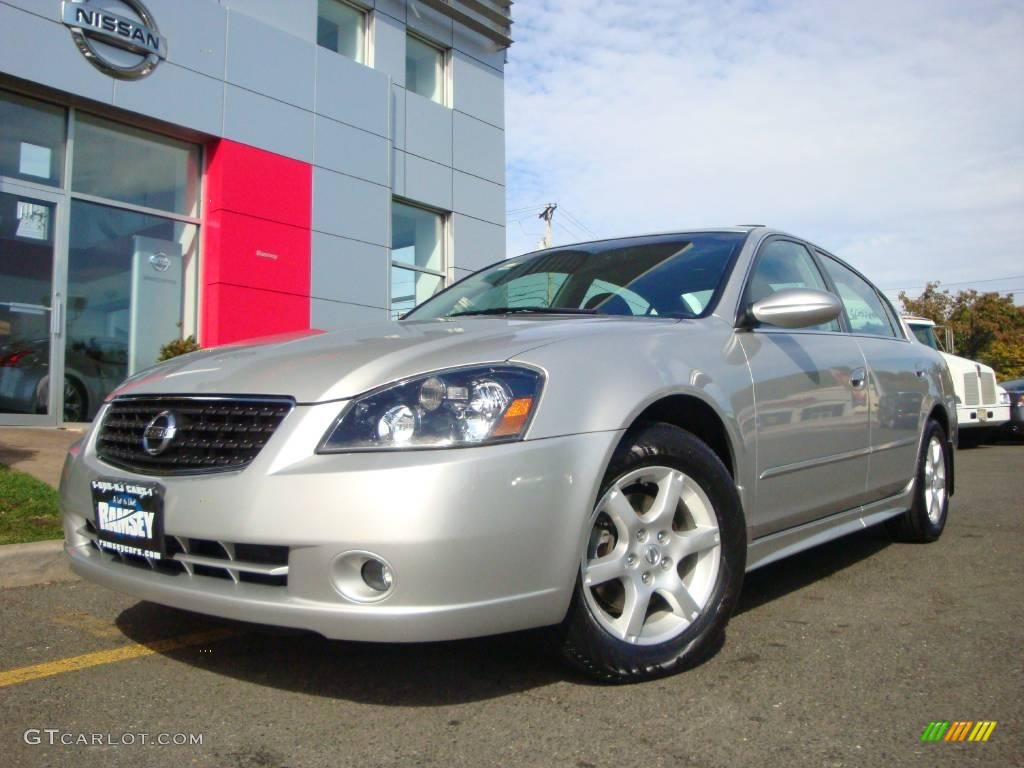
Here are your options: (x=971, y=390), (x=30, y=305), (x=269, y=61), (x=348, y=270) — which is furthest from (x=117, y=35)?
(x=971, y=390)

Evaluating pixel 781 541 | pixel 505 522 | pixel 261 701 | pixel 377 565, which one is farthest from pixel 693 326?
pixel 261 701

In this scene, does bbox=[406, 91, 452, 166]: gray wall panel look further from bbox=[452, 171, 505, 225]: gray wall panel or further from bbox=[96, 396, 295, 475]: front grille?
bbox=[96, 396, 295, 475]: front grille

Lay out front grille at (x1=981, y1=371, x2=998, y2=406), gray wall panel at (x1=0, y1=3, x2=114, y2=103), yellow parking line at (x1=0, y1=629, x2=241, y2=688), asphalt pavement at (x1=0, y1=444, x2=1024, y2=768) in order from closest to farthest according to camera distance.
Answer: asphalt pavement at (x1=0, y1=444, x2=1024, y2=768) < yellow parking line at (x1=0, y1=629, x2=241, y2=688) < gray wall panel at (x1=0, y1=3, x2=114, y2=103) < front grille at (x1=981, y1=371, x2=998, y2=406)

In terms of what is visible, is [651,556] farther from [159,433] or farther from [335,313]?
[335,313]

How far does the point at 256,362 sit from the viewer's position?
Result: 8.38ft

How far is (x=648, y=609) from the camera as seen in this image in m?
2.67

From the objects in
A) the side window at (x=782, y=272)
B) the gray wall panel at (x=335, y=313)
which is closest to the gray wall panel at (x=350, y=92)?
the gray wall panel at (x=335, y=313)

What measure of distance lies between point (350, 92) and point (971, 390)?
9653mm

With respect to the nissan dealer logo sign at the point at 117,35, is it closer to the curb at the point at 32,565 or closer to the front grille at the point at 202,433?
the curb at the point at 32,565

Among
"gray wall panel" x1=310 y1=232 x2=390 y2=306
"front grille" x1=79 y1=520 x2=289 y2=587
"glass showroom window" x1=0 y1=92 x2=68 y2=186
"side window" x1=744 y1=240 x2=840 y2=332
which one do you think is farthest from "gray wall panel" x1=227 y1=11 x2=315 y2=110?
"front grille" x1=79 y1=520 x2=289 y2=587

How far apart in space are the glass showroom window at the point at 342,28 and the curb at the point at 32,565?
9.85 metres

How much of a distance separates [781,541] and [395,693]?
1.59 m

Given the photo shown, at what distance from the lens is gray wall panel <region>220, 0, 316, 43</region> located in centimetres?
1098

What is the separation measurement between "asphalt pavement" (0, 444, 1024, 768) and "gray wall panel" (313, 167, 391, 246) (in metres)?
8.94
